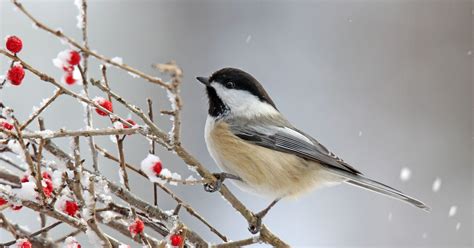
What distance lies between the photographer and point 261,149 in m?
2.14

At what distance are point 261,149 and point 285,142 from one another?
14cm

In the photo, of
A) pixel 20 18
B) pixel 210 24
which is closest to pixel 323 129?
pixel 210 24

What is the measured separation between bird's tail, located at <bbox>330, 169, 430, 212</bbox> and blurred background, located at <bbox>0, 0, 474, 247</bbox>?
219cm

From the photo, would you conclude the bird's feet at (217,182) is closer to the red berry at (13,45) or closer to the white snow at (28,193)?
the white snow at (28,193)

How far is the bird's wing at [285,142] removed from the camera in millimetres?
2186

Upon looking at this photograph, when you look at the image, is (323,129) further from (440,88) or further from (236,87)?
(236,87)

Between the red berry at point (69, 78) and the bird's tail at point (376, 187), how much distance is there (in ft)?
3.79

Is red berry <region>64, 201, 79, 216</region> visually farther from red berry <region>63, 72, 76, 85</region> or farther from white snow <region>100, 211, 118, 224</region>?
red berry <region>63, 72, 76, 85</region>

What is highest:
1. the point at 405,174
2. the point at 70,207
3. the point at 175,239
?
the point at 405,174

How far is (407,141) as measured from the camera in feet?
17.0

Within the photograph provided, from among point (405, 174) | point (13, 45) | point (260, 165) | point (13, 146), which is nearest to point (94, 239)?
point (13, 146)

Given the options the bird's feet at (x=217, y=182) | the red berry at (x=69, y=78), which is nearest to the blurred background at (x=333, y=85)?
the bird's feet at (x=217, y=182)

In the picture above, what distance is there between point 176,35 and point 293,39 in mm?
1151

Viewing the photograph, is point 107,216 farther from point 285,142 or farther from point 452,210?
point 452,210
